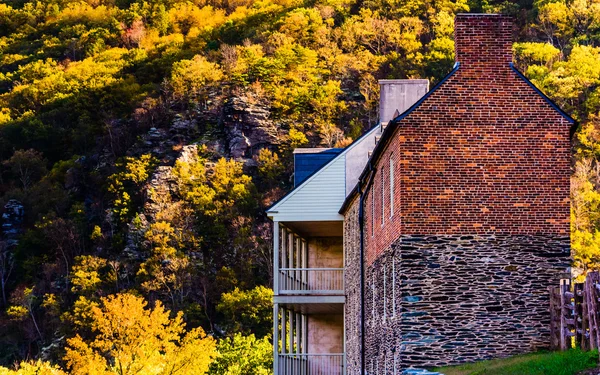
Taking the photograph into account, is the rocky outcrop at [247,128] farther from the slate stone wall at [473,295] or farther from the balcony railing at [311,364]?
the slate stone wall at [473,295]

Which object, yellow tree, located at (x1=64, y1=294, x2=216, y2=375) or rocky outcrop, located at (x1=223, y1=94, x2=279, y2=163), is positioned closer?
yellow tree, located at (x1=64, y1=294, x2=216, y2=375)

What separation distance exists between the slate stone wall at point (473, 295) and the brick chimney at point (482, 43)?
3.93m

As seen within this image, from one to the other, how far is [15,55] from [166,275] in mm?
81234

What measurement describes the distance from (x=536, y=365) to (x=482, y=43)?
7944 mm

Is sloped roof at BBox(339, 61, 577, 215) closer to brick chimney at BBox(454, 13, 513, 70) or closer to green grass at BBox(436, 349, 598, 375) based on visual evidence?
brick chimney at BBox(454, 13, 513, 70)

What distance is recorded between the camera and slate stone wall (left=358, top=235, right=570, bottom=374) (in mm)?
25656

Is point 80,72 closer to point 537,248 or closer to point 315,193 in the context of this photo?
point 315,193

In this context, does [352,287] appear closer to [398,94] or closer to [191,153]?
[398,94]

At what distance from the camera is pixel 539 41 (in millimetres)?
122938

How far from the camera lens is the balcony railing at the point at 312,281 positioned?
40312 millimetres

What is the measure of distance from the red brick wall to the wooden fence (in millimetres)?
1973

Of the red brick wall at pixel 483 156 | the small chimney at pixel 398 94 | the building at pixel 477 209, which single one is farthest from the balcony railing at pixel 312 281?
the red brick wall at pixel 483 156

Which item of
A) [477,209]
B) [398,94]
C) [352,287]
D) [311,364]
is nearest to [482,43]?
[477,209]

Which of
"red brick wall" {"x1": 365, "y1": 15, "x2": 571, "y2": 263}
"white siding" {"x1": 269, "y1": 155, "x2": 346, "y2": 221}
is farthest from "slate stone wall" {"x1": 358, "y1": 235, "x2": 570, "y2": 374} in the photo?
"white siding" {"x1": 269, "y1": 155, "x2": 346, "y2": 221}
